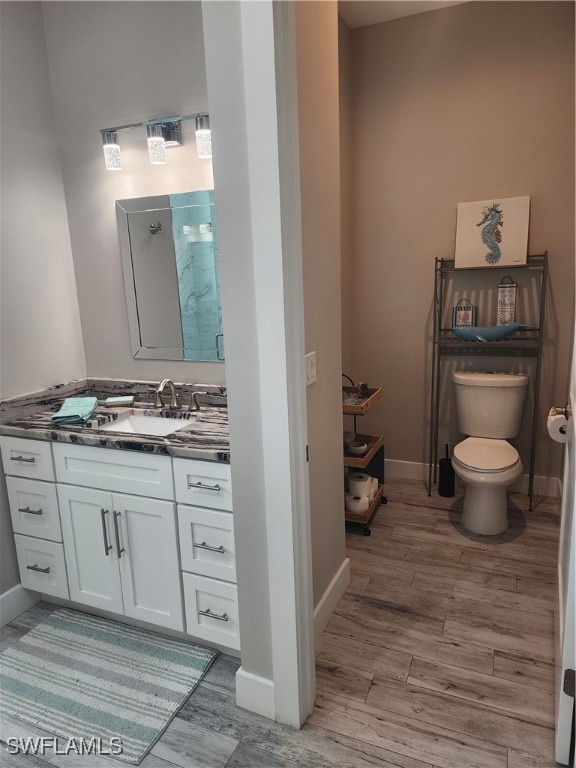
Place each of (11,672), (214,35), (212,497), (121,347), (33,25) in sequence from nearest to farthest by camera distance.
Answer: (214,35) → (212,497) → (11,672) → (33,25) → (121,347)

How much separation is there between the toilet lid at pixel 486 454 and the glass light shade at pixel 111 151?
7.53ft

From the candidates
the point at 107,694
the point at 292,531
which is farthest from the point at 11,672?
the point at 292,531

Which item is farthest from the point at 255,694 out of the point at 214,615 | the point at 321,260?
the point at 321,260

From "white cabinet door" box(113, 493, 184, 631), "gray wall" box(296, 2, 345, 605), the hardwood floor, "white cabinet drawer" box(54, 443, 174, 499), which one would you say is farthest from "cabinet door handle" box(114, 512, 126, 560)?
the hardwood floor

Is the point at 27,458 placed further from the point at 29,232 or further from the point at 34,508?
the point at 29,232

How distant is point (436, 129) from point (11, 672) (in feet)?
11.3

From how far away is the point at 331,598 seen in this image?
7.17ft

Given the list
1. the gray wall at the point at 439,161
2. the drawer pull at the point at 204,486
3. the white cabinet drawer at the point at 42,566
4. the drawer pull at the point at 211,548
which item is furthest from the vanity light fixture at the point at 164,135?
the white cabinet drawer at the point at 42,566

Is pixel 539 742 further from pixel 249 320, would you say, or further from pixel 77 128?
pixel 77 128

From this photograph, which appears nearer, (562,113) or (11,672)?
(11,672)

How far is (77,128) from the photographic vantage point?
2486mm

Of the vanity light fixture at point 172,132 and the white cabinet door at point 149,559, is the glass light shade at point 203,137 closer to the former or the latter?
the vanity light fixture at point 172,132

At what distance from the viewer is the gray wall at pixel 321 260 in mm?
1740

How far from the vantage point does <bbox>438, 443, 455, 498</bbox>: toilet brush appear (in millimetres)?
3207
